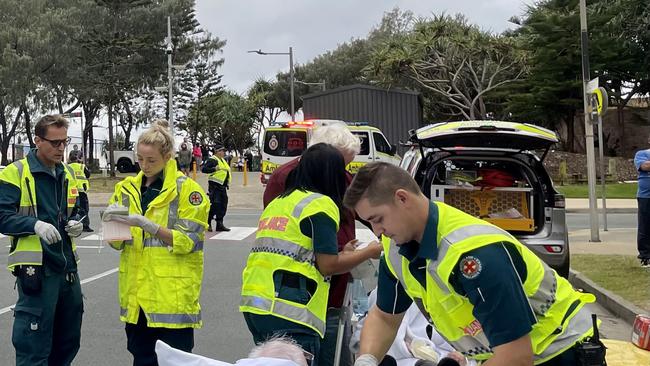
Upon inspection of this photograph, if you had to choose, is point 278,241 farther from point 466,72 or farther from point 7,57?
point 7,57

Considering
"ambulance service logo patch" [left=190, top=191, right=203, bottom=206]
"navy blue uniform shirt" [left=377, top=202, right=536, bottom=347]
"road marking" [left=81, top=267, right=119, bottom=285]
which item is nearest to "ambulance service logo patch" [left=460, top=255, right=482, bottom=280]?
"navy blue uniform shirt" [left=377, top=202, right=536, bottom=347]

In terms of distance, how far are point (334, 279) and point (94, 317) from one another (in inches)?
184

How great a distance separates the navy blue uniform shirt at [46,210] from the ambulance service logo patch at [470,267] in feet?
9.13

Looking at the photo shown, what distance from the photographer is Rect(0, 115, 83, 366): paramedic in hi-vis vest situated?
13.0ft

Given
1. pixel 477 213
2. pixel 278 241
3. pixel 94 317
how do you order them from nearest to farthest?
pixel 278 241, pixel 94 317, pixel 477 213

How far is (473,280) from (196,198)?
2.28 m

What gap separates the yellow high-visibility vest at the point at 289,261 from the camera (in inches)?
123

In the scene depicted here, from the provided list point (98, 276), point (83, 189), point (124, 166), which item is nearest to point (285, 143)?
point (98, 276)

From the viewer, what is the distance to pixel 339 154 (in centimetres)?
338

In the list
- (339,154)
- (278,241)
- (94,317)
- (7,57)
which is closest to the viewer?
(278,241)

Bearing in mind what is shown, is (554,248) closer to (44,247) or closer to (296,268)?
(296,268)

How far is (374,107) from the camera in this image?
29.6 m

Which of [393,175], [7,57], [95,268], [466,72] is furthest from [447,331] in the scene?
[7,57]

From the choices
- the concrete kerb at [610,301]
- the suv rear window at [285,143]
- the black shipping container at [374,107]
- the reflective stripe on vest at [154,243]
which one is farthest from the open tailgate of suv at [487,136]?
the black shipping container at [374,107]
